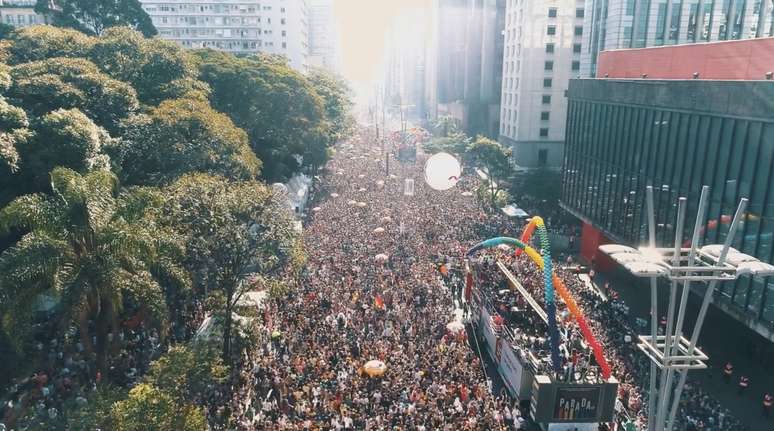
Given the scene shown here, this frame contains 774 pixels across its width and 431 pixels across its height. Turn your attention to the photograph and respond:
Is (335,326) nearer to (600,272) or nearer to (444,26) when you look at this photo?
(600,272)

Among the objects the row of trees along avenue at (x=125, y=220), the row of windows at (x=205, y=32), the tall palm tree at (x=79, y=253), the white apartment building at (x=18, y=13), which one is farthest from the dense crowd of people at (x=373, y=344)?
the row of windows at (x=205, y=32)

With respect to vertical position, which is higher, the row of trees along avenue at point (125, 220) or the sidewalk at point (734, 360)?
the row of trees along avenue at point (125, 220)

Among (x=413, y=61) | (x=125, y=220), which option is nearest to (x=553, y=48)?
(x=125, y=220)

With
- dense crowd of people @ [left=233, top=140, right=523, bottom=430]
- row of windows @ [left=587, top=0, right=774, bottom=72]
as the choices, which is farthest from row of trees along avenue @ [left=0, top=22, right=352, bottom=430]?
row of windows @ [left=587, top=0, right=774, bottom=72]

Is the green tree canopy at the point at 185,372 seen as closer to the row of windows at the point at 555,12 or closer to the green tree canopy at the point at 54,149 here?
the green tree canopy at the point at 54,149

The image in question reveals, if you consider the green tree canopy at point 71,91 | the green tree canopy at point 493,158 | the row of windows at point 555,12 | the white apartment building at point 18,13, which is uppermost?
the white apartment building at point 18,13

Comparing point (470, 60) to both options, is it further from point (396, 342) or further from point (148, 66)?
point (396, 342)
